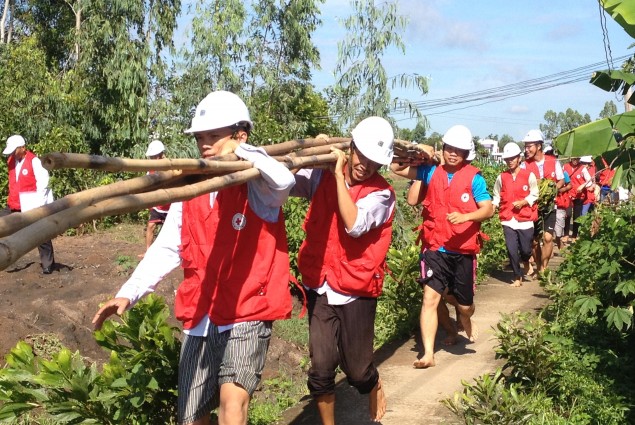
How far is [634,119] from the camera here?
557cm

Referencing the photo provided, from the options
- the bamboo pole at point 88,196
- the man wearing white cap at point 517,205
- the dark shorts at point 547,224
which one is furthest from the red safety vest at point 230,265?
the dark shorts at point 547,224

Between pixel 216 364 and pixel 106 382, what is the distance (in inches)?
26.9

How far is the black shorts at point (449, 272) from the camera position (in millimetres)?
7355

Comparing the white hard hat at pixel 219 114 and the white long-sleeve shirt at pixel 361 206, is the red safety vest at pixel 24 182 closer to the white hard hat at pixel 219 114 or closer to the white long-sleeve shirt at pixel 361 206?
the white long-sleeve shirt at pixel 361 206

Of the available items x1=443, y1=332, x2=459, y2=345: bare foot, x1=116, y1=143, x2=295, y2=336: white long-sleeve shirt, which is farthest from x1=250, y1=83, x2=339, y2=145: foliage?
x1=116, y1=143, x2=295, y2=336: white long-sleeve shirt

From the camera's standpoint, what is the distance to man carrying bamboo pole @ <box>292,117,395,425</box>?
17.1 feet

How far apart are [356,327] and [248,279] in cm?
129

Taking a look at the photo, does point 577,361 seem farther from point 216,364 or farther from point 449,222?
point 216,364

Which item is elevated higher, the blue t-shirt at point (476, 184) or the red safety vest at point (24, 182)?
the red safety vest at point (24, 182)

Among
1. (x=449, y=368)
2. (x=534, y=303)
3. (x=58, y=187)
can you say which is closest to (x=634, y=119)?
(x=449, y=368)

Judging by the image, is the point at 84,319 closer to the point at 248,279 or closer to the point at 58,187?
the point at 248,279

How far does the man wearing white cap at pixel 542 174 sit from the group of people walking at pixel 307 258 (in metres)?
4.28

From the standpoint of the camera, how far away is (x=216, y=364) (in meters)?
4.31

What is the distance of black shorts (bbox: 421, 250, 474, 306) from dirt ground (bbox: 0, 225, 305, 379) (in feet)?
5.31
